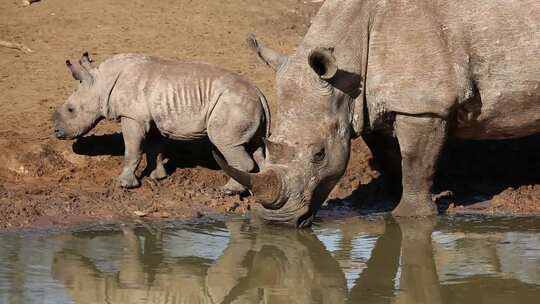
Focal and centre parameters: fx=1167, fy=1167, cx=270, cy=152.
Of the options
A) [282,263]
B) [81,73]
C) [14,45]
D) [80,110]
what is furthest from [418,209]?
[14,45]

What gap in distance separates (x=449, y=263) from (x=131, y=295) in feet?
8.13

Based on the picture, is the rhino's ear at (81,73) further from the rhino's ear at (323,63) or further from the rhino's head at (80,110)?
the rhino's ear at (323,63)

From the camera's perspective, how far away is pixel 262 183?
9531 millimetres

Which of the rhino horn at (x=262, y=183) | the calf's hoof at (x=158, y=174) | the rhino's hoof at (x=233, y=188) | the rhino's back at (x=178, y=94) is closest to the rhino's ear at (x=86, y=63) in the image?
the rhino's back at (x=178, y=94)

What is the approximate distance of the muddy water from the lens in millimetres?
7840

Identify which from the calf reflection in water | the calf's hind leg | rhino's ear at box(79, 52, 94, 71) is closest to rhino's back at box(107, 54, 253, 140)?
the calf's hind leg

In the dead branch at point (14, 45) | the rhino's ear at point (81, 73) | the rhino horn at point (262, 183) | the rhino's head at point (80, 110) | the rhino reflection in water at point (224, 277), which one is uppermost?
the dead branch at point (14, 45)

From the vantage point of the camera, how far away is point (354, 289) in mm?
7996

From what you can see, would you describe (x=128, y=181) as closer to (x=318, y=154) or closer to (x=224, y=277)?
(x=318, y=154)

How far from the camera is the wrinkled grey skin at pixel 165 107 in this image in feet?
36.0

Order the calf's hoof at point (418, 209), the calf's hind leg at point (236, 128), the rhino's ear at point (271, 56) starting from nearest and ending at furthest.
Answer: the rhino's ear at point (271, 56), the calf's hoof at point (418, 209), the calf's hind leg at point (236, 128)

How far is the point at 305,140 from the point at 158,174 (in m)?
2.21

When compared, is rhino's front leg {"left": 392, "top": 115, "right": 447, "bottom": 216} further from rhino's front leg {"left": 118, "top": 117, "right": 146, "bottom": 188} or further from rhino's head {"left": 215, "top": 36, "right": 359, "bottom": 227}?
rhino's front leg {"left": 118, "top": 117, "right": 146, "bottom": 188}

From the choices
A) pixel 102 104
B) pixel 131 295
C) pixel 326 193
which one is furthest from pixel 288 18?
pixel 131 295
